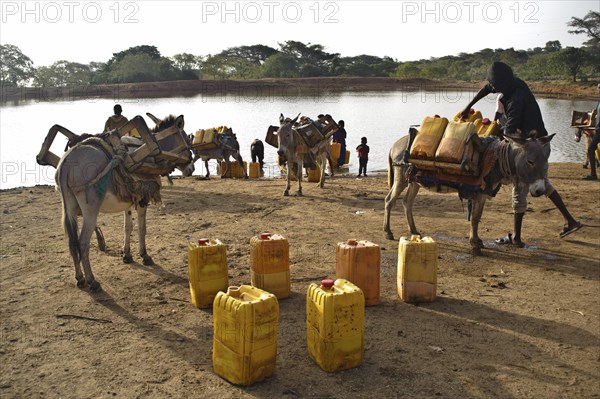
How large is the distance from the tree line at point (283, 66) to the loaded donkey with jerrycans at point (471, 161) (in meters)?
57.5

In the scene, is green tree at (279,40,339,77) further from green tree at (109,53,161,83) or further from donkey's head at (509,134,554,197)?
donkey's head at (509,134,554,197)

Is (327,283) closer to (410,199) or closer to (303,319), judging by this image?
(303,319)

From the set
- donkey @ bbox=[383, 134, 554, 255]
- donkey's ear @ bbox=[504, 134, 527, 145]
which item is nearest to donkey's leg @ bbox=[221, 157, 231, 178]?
donkey @ bbox=[383, 134, 554, 255]

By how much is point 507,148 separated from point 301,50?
8159cm

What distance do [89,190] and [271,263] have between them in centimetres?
254

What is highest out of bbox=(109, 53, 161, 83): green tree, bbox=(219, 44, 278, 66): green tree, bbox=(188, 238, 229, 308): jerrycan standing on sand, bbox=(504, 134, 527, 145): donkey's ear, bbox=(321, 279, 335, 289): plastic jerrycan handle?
bbox=(219, 44, 278, 66): green tree

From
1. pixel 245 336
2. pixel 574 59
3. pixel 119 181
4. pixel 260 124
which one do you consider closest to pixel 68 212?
pixel 119 181

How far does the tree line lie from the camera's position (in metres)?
63.0

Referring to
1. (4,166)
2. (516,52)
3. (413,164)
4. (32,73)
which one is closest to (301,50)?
(516,52)

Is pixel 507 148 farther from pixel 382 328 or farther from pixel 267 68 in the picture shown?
pixel 267 68

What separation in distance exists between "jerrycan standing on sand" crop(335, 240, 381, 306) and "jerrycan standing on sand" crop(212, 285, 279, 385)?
5.77ft

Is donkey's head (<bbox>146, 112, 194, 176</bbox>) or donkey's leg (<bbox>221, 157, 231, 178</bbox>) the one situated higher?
donkey's head (<bbox>146, 112, 194, 176</bbox>)

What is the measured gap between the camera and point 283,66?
75.8 metres

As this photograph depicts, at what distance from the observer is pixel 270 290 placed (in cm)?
659
